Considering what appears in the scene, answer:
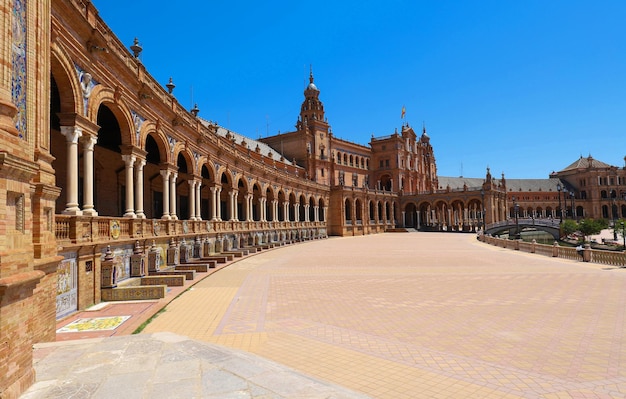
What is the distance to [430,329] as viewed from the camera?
7.74 meters

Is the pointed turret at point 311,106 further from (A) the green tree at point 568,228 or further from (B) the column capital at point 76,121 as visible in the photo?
(B) the column capital at point 76,121

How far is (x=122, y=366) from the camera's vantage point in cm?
484

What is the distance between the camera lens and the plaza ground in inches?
209

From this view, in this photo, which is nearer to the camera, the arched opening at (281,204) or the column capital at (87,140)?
the column capital at (87,140)

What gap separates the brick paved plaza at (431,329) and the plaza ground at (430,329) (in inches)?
1.0

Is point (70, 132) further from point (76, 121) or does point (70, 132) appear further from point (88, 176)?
point (88, 176)

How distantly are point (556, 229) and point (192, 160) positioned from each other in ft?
187

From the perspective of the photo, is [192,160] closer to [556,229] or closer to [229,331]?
[229,331]

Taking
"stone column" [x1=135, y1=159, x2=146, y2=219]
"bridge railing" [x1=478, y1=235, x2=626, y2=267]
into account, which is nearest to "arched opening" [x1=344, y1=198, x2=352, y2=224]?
"bridge railing" [x1=478, y1=235, x2=626, y2=267]

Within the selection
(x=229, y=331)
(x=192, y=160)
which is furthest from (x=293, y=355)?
(x=192, y=160)

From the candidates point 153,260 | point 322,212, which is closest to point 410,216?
point 322,212

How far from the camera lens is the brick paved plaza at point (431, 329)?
5312 mm

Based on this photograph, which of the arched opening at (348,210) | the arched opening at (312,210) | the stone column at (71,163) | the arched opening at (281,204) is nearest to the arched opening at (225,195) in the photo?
the arched opening at (281,204)

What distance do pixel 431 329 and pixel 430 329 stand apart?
0.8 inches
